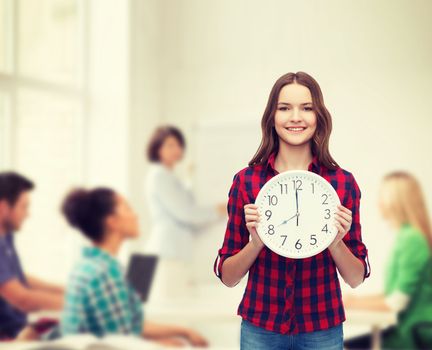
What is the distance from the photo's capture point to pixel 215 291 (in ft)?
7.62

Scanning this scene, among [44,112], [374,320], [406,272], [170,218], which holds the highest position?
[44,112]

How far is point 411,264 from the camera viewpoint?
8.01 ft

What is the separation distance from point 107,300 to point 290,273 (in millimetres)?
1623

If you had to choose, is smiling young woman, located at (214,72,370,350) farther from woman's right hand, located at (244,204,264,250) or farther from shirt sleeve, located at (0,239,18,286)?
shirt sleeve, located at (0,239,18,286)

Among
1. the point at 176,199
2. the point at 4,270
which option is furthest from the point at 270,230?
the point at 176,199

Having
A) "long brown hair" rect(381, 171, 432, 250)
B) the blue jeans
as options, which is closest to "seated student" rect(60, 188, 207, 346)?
"long brown hair" rect(381, 171, 432, 250)

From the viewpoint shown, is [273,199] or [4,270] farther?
[4,270]

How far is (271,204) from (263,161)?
0.05 meters

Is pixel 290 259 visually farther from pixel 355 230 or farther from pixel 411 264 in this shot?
pixel 411 264

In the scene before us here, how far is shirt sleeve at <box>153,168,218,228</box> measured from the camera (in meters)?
2.65

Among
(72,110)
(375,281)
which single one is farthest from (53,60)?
(375,281)

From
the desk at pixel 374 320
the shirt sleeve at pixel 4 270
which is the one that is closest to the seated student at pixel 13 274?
the shirt sleeve at pixel 4 270

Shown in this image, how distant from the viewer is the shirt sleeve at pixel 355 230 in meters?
0.57

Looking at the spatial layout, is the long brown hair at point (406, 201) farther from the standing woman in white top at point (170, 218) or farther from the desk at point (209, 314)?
the standing woman in white top at point (170, 218)
